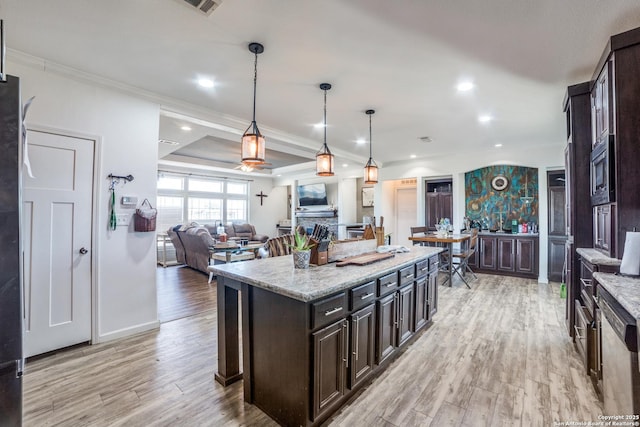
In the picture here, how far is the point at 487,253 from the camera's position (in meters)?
6.05

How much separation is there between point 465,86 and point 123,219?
3771mm

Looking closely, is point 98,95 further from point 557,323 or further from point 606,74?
point 557,323

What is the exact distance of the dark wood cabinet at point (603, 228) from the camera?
2.18 metres

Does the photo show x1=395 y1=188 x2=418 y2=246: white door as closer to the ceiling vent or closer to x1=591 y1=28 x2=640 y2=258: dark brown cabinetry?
x1=591 y1=28 x2=640 y2=258: dark brown cabinetry

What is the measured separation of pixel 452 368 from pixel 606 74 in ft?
8.50

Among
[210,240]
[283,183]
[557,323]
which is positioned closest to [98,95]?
[210,240]

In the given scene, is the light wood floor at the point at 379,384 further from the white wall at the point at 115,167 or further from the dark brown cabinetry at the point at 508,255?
the dark brown cabinetry at the point at 508,255

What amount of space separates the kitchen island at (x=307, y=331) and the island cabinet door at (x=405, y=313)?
19 millimetres

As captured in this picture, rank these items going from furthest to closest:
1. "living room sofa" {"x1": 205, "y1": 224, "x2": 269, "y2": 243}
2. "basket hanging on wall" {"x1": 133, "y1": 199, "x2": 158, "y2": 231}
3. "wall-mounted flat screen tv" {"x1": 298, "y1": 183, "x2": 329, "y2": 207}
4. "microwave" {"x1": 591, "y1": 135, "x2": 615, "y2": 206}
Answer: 1. "wall-mounted flat screen tv" {"x1": 298, "y1": 183, "x2": 329, "y2": 207}
2. "living room sofa" {"x1": 205, "y1": 224, "x2": 269, "y2": 243}
3. "basket hanging on wall" {"x1": 133, "y1": 199, "x2": 158, "y2": 231}
4. "microwave" {"x1": 591, "y1": 135, "x2": 615, "y2": 206}

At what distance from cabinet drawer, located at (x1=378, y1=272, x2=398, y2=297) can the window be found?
726cm

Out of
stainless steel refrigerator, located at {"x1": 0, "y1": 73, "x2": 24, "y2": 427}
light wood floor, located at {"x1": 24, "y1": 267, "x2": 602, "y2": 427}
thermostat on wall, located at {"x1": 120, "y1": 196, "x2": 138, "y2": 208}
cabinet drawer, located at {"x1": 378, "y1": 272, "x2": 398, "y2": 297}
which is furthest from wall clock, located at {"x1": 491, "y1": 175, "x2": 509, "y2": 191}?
stainless steel refrigerator, located at {"x1": 0, "y1": 73, "x2": 24, "y2": 427}

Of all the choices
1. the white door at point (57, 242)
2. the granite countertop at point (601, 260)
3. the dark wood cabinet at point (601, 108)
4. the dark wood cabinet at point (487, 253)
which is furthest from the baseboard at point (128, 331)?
the dark wood cabinet at point (487, 253)

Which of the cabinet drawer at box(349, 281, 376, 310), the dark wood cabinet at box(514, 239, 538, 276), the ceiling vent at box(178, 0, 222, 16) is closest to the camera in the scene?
the ceiling vent at box(178, 0, 222, 16)

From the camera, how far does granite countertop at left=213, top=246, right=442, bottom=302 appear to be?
1.67 meters
